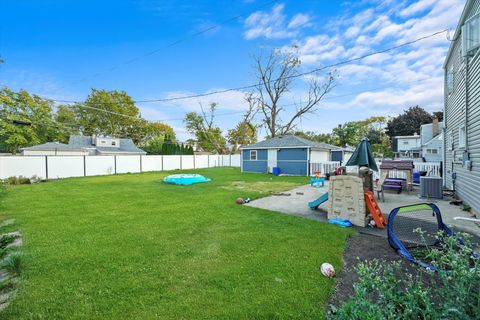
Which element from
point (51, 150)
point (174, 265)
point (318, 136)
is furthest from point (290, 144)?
point (318, 136)

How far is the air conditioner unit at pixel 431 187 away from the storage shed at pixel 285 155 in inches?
339

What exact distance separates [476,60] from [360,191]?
4.35 metres

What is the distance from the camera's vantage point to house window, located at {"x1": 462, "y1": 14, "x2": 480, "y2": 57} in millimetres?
4719

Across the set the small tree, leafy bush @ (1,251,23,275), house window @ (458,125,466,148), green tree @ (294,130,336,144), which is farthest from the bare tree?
leafy bush @ (1,251,23,275)

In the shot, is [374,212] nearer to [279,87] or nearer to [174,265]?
[174,265]

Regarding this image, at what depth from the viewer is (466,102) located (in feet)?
20.6

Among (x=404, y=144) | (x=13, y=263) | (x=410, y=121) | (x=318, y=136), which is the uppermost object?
(x=410, y=121)

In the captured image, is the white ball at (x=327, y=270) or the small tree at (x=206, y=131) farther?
the small tree at (x=206, y=131)

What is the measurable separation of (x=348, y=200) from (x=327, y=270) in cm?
265

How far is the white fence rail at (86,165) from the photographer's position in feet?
44.3

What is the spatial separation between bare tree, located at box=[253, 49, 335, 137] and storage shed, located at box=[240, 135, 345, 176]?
22.1 feet

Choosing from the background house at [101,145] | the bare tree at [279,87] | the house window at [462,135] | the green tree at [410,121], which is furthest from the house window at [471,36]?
the green tree at [410,121]

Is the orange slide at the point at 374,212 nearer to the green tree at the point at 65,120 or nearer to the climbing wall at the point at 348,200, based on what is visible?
the climbing wall at the point at 348,200

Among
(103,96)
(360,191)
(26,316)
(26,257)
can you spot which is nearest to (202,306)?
(26,316)
